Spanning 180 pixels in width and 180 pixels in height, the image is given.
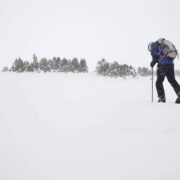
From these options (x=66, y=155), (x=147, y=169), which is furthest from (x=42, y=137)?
(x=147, y=169)

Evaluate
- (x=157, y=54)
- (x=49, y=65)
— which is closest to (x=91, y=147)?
(x=157, y=54)

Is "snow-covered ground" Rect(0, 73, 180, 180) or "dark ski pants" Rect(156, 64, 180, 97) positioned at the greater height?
"dark ski pants" Rect(156, 64, 180, 97)

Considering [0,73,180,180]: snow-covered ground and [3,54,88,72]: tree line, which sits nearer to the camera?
[0,73,180,180]: snow-covered ground

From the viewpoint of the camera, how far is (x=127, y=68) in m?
47.6

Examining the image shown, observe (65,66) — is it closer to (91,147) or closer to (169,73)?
(169,73)

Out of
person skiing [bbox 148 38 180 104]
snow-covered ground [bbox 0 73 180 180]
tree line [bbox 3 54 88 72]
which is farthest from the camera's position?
tree line [bbox 3 54 88 72]

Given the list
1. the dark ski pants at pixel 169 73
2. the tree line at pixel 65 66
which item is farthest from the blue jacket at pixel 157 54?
the tree line at pixel 65 66

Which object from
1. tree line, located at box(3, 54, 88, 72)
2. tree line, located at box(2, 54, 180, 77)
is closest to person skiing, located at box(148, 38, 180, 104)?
tree line, located at box(2, 54, 180, 77)

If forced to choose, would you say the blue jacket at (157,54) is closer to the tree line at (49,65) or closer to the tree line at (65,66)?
the tree line at (65,66)

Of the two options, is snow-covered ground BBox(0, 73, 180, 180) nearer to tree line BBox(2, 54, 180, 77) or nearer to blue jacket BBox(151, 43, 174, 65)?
blue jacket BBox(151, 43, 174, 65)

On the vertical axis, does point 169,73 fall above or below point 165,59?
below

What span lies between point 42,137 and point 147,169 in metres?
1.53

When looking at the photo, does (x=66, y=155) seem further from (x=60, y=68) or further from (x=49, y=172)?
(x=60, y=68)

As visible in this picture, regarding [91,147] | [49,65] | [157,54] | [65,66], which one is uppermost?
[49,65]
